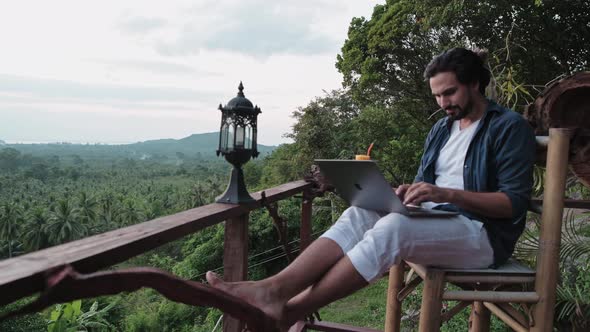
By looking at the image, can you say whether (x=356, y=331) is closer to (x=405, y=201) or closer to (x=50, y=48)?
(x=405, y=201)

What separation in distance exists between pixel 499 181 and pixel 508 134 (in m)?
0.14

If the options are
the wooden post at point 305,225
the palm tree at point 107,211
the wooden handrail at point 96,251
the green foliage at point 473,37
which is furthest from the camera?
the palm tree at point 107,211

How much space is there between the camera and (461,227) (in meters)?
1.21

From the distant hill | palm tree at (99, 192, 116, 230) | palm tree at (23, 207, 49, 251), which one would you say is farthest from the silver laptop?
the distant hill

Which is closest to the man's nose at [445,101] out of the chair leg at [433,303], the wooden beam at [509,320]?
the chair leg at [433,303]

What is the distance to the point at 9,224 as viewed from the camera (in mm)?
27688

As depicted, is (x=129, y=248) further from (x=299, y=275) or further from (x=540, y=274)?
(x=540, y=274)

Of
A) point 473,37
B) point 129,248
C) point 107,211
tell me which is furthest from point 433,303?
point 107,211

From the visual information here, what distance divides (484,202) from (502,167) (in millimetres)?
134

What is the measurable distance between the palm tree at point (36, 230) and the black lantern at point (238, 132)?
3121 cm

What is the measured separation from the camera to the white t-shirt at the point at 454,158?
1.45 m

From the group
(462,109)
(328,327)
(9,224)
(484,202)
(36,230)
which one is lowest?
(36,230)

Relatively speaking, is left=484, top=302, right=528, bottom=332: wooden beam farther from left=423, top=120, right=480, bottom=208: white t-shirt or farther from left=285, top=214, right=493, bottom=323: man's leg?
left=423, top=120, right=480, bottom=208: white t-shirt

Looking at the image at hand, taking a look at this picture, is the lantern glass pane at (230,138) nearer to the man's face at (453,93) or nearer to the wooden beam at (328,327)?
the man's face at (453,93)
